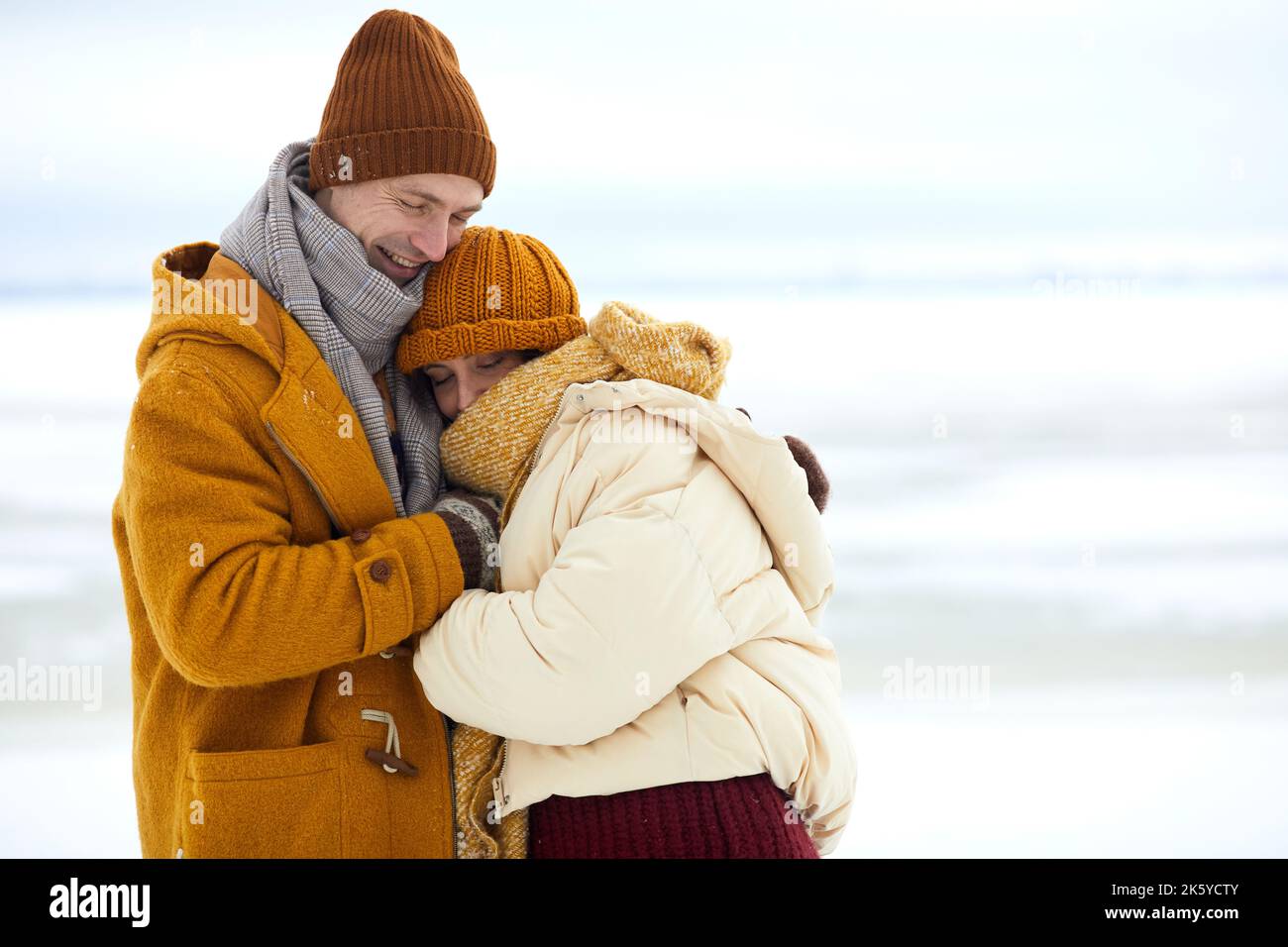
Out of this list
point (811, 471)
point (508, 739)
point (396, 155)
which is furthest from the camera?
point (811, 471)

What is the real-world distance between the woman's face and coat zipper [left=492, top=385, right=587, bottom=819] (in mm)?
164

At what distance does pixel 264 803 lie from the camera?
1767 millimetres

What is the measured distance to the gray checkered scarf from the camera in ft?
6.23

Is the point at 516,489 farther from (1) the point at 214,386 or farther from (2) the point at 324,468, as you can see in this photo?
(1) the point at 214,386

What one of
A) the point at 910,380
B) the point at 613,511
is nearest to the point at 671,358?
the point at 613,511

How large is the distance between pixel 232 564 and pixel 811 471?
96cm

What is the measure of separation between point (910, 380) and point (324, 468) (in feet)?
10.6

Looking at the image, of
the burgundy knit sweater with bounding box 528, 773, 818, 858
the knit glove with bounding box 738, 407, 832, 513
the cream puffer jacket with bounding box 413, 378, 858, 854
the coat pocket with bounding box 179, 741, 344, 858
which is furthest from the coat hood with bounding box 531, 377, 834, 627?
the coat pocket with bounding box 179, 741, 344, 858

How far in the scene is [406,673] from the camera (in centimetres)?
190

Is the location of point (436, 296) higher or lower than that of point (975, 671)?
higher

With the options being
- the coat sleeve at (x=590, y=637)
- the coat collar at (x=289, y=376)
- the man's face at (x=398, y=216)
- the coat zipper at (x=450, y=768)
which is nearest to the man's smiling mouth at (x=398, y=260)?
the man's face at (x=398, y=216)

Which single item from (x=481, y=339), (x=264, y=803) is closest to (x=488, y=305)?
(x=481, y=339)

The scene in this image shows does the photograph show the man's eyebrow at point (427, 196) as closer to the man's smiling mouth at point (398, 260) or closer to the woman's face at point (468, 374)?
the man's smiling mouth at point (398, 260)

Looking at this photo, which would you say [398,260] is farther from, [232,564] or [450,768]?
[450,768]
